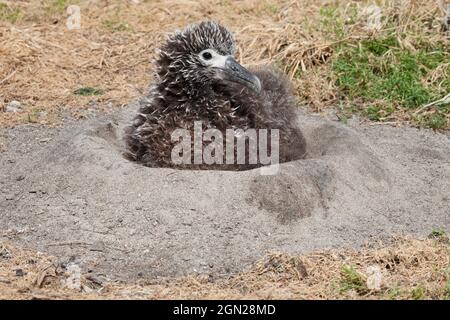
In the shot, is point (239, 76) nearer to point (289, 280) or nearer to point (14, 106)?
point (289, 280)

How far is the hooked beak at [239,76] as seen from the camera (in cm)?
774

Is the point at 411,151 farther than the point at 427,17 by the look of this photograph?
No

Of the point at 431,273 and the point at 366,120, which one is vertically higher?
the point at 366,120

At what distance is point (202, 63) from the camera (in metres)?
7.84

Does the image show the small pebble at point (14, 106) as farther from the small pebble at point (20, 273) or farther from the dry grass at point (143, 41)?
the small pebble at point (20, 273)

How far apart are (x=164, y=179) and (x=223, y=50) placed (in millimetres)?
1354

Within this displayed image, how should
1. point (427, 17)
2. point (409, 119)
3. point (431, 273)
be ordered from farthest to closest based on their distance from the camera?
1. point (427, 17)
2. point (409, 119)
3. point (431, 273)

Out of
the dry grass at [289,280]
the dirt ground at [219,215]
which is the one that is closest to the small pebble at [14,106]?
the dirt ground at [219,215]

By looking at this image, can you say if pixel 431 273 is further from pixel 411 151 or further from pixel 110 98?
pixel 110 98

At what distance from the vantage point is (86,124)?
8859 millimetres

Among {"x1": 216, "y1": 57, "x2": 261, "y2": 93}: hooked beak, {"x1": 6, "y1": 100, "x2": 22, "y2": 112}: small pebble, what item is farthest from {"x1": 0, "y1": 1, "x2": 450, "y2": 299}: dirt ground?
{"x1": 216, "y1": 57, "x2": 261, "y2": 93}: hooked beak

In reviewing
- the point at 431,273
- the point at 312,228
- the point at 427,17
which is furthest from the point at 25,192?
the point at 427,17

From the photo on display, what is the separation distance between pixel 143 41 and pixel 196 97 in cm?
409

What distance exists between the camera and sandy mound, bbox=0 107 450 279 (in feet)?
22.3
